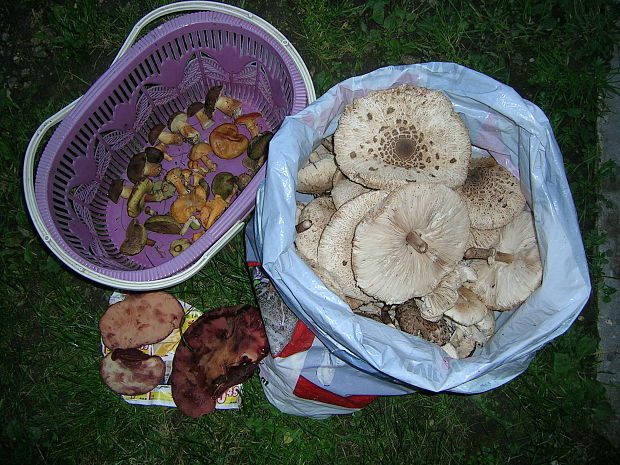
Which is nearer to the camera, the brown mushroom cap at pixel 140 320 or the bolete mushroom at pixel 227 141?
the brown mushroom cap at pixel 140 320

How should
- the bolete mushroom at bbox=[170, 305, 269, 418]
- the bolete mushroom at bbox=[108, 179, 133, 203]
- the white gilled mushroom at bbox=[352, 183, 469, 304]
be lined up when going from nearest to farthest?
the white gilled mushroom at bbox=[352, 183, 469, 304], the bolete mushroom at bbox=[170, 305, 269, 418], the bolete mushroom at bbox=[108, 179, 133, 203]

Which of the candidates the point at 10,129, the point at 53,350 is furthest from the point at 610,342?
the point at 10,129

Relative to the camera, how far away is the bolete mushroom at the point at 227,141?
2.48m

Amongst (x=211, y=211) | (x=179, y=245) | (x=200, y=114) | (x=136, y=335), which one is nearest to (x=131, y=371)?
(x=136, y=335)

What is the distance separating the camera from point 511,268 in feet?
6.32

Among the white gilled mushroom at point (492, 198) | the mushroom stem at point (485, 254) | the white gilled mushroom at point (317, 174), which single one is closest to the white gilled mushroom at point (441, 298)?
the mushroom stem at point (485, 254)

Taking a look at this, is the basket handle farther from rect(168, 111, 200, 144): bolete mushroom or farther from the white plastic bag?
rect(168, 111, 200, 144): bolete mushroom

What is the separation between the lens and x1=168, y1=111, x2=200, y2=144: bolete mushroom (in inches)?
101

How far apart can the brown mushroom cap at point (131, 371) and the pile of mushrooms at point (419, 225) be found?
104 centimetres

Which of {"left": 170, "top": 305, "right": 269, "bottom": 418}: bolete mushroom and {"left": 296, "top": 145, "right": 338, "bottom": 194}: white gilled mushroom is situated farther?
{"left": 170, "top": 305, "right": 269, "bottom": 418}: bolete mushroom

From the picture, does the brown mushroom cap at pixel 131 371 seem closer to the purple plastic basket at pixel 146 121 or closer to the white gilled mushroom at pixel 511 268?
the purple plastic basket at pixel 146 121

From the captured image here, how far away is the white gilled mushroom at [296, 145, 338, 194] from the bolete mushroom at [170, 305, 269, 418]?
0.64 metres

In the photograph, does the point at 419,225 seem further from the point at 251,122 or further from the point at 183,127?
the point at 183,127

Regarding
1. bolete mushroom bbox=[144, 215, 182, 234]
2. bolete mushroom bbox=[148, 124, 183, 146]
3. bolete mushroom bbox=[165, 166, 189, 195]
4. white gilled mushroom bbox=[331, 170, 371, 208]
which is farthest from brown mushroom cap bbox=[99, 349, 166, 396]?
white gilled mushroom bbox=[331, 170, 371, 208]
